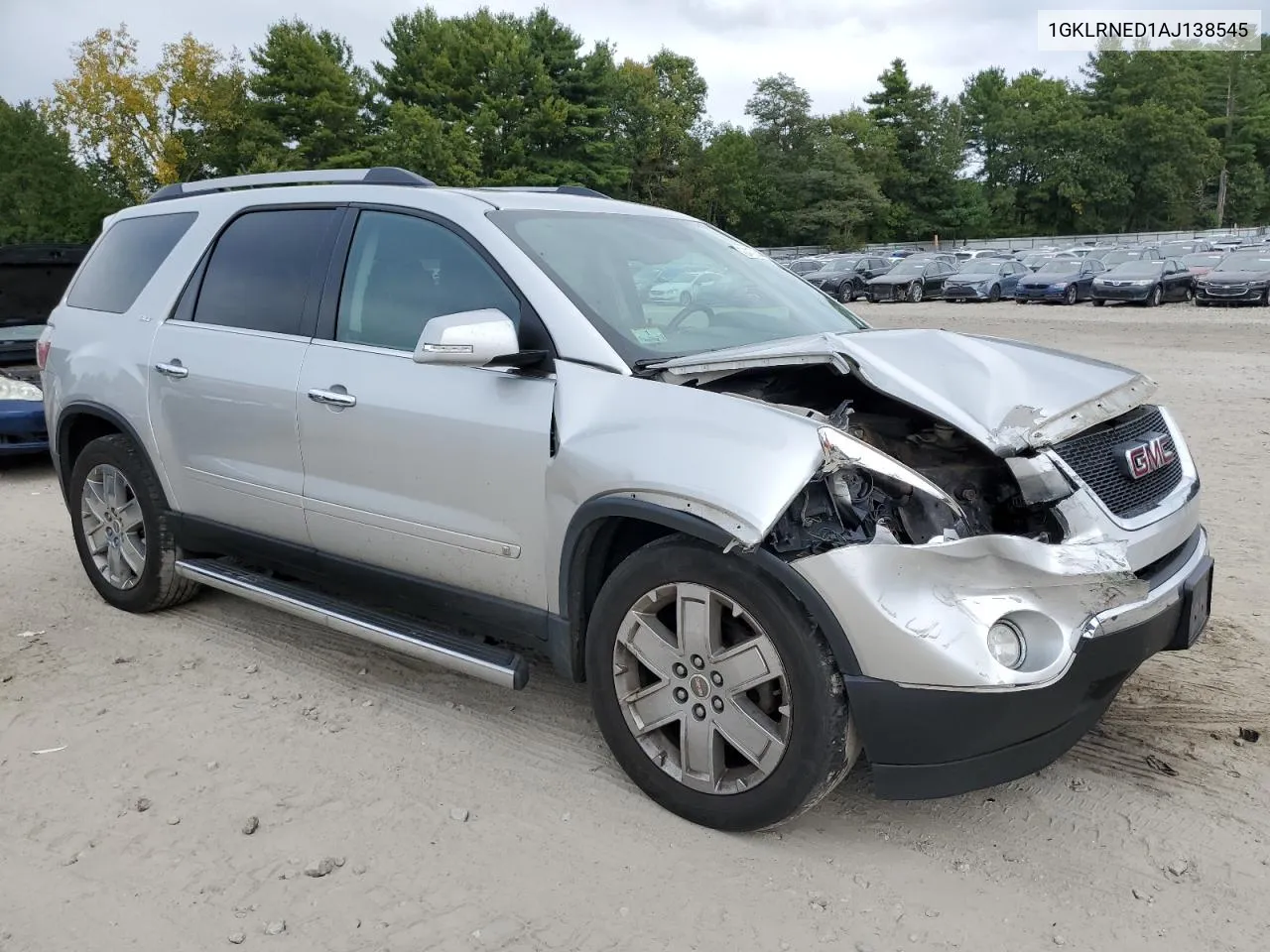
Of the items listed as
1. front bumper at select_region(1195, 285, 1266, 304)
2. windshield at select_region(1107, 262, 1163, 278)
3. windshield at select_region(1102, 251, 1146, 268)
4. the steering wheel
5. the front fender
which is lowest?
front bumper at select_region(1195, 285, 1266, 304)

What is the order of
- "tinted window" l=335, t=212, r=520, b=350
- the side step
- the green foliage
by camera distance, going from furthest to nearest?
the green foliage < "tinted window" l=335, t=212, r=520, b=350 < the side step

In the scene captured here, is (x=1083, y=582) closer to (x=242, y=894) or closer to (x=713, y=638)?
(x=713, y=638)

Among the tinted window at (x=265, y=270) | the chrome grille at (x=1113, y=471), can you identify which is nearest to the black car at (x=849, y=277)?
the tinted window at (x=265, y=270)

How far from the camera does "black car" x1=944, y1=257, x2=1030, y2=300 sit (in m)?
31.8

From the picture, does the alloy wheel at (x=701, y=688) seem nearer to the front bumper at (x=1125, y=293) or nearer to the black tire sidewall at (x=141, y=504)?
the black tire sidewall at (x=141, y=504)

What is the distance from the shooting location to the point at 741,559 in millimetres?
2789

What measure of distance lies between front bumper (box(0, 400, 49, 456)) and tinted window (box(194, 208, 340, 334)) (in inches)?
187

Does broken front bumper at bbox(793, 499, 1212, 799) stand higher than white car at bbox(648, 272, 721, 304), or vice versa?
white car at bbox(648, 272, 721, 304)

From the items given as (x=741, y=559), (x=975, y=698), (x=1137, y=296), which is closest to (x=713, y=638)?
(x=741, y=559)

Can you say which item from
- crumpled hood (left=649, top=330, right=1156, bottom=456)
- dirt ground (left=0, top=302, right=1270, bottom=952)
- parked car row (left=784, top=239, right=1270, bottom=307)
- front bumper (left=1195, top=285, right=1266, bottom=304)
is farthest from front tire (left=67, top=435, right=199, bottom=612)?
front bumper (left=1195, top=285, right=1266, bottom=304)

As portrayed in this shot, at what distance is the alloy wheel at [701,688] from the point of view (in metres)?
2.85

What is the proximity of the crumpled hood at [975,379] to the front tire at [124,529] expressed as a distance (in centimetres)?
282

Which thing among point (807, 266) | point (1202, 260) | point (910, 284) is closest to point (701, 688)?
Answer: point (910, 284)

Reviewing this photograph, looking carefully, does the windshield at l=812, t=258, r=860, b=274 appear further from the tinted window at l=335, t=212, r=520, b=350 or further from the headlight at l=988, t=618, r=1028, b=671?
the headlight at l=988, t=618, r=1028, b=671
